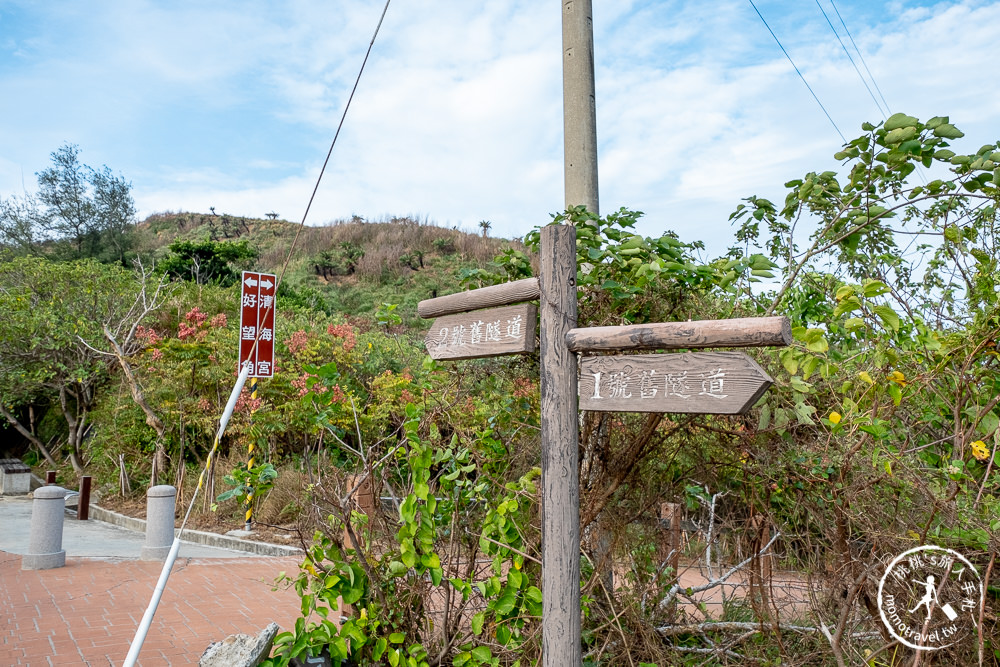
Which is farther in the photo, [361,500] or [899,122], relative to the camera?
[361,500]

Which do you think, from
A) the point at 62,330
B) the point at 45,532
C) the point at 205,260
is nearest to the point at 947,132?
the point at 45,532

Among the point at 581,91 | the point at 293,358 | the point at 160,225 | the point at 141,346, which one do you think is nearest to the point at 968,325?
the point at 581,91

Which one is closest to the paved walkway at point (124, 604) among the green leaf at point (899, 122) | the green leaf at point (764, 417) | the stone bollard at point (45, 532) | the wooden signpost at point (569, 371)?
the stone bollard at point (45, 532)

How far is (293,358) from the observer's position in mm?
11422

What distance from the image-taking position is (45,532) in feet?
24.3

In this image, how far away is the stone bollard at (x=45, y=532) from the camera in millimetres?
7344

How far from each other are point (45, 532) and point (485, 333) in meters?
6.79

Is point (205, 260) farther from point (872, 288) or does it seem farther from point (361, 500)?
point (872, 288)

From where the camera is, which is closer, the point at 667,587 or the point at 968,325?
the point at 968,325

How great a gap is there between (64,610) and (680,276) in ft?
19.3

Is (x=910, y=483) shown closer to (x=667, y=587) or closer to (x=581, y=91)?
(x=667, y=587)

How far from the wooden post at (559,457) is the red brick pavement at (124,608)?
3.13 meters

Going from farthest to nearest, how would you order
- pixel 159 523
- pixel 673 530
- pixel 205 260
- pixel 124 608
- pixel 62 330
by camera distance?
pixel 205 260
pixel 62 330
pixel 159 523
pixel 124 608
pixel 673 530
